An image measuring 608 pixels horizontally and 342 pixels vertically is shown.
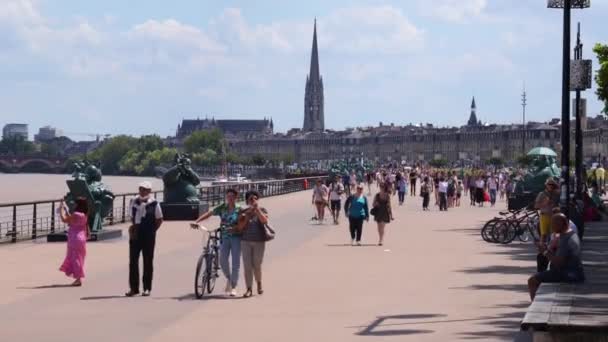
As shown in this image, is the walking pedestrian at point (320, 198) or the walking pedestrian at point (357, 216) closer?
the walking pedestrian at point (357, 216)

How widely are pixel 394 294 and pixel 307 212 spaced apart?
2724 centimetres

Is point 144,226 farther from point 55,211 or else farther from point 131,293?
point 55,211

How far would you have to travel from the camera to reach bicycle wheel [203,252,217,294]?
16.4 metres

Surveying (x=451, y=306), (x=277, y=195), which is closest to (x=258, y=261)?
(x=451, y=306)

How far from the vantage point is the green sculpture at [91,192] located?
27.4 metres

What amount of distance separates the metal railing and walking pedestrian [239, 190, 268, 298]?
4881 millimetres

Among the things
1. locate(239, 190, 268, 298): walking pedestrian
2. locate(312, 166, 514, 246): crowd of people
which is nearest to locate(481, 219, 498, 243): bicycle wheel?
locate(312, 166, 514, 246): crowd of people

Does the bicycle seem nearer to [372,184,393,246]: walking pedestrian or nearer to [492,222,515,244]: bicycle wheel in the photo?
[372,184,393,246]: walking pedestrian

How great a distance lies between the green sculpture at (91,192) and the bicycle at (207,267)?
35.5 ft

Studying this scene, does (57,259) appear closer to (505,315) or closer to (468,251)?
(468,251)

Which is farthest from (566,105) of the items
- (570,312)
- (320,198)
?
(320,198)

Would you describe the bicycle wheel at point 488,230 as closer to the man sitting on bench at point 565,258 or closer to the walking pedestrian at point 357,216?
the walking pedestrian at point 357,216

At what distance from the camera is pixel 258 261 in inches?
658

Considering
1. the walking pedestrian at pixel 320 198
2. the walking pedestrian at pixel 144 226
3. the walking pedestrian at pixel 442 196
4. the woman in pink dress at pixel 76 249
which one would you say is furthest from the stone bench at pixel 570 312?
the walking pedestrian at pixel 442 196
